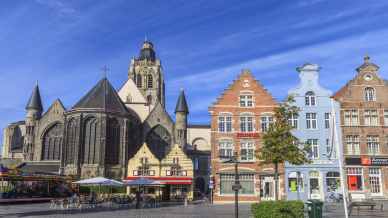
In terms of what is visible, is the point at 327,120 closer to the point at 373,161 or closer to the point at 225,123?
the point at 373,161

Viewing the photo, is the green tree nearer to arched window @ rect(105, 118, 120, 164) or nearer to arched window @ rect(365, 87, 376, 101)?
arched window @ rect(365, 87, 376, 101)

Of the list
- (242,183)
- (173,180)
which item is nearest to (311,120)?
(242,183)

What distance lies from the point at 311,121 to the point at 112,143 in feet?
95.1

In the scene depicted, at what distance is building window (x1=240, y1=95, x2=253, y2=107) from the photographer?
1570 inches

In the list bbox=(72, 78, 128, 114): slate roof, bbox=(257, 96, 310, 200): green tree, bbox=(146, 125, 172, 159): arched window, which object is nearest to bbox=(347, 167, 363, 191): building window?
bbox=(257, 96, 310, 200): green tree

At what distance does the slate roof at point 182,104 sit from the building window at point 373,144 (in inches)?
1224

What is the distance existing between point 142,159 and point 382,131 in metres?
28.5

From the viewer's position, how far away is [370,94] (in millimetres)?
39594

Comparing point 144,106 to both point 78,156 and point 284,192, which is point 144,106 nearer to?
point 78,156

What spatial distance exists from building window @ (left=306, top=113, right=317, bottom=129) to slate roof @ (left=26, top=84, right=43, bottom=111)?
44.9 metres

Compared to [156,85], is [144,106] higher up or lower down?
lower down

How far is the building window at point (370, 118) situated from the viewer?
38.8 meters

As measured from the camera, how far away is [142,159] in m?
51.6

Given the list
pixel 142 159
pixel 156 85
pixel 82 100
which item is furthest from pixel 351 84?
pixel 156 85
